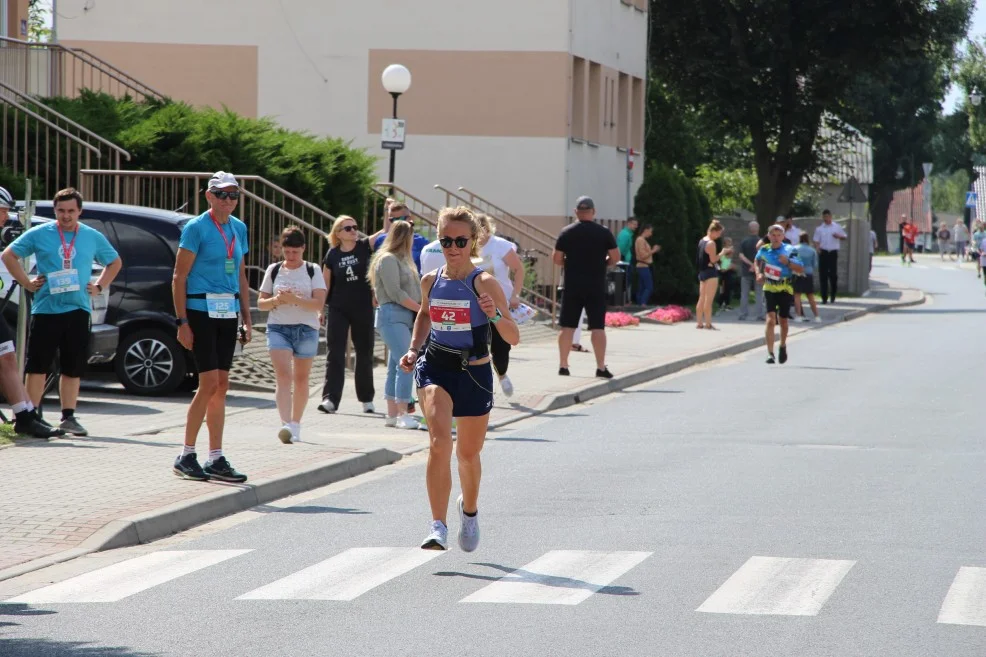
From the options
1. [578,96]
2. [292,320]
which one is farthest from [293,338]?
[578,96]

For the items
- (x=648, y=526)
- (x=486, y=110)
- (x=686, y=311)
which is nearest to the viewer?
(x=648, y=526)

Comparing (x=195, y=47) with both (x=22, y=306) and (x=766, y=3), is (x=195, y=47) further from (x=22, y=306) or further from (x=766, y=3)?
(x=22, y=306)

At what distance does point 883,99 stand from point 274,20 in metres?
64.7

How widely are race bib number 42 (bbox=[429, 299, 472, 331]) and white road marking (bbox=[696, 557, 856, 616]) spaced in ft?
5.89

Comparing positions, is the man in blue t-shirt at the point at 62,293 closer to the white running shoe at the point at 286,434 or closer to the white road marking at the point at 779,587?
the white running shoe at the point at 286,434

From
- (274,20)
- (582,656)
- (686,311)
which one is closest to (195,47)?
(274,20)

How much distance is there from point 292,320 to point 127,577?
4910mm

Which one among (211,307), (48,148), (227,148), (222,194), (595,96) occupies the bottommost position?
(211,307)

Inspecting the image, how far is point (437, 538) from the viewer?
29.0ft

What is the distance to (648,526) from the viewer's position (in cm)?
983

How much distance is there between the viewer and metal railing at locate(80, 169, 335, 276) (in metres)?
20.4

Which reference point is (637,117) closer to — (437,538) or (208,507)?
(208,507)

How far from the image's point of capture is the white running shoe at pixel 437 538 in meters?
8.84

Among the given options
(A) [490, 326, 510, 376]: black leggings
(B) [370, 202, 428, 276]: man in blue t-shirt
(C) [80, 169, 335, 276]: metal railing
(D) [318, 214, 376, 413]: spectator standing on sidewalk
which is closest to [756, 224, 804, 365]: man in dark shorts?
(C) [80, 169, 335, 276]: metal railing
